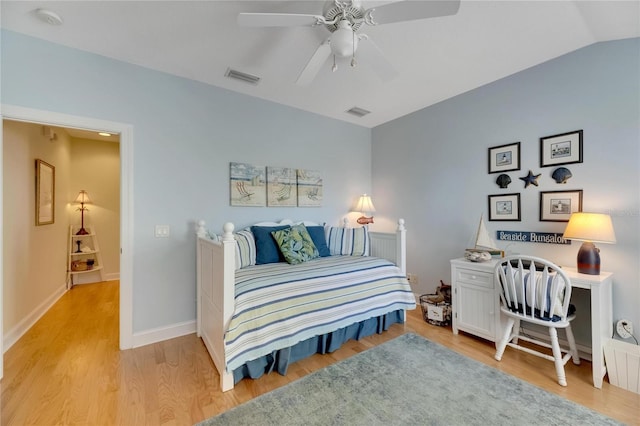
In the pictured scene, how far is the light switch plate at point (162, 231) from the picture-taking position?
2.48m

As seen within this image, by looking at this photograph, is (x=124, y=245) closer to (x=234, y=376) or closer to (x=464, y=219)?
(x=234, y=376)

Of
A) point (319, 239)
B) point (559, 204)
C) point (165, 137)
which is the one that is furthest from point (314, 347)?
point (559, 204)

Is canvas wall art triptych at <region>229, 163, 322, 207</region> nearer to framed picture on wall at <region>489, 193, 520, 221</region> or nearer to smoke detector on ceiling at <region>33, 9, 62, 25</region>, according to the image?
smoke detector on ceiling at <region>33, 9, 62, 25</region>

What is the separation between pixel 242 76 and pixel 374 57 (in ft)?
4.78

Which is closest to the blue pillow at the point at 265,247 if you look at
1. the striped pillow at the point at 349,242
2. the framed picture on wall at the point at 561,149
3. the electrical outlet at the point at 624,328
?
the striped pillow at the point at 349,242

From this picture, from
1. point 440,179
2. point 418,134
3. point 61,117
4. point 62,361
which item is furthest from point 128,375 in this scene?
point 418,134

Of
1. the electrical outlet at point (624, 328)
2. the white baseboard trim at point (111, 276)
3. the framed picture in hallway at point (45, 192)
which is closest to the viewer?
the electrical outlet at point (624, 328)

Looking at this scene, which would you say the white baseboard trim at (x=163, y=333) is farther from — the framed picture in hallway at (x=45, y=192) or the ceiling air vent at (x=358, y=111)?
the ceiling air vent at (x=358, y=111)

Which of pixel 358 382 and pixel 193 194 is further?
pixel 193 194

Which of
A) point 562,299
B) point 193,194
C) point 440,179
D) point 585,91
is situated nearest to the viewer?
point 562,299

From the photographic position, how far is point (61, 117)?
2.08 metres

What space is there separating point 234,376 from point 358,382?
0.88 m

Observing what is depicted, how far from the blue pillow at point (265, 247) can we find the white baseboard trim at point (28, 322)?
2.15m

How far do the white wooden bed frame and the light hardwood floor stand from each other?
0.47ft
